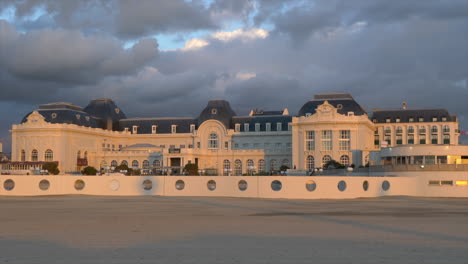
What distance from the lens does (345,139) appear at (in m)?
116

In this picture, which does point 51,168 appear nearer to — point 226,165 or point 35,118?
point 35,118

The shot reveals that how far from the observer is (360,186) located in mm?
49688

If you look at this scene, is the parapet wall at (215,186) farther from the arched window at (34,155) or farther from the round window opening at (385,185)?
the arched window at (34,155)

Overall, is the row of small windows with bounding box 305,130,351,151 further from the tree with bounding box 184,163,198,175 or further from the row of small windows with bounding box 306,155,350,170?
the tree with bounding box 184,163,198,175

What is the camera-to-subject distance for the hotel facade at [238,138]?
116000 millimetres

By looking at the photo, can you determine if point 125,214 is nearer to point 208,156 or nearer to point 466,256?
point 466,256

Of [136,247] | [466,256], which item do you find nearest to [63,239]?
[136,247]

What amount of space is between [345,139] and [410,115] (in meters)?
23.4

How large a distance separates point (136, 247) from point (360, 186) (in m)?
34.1

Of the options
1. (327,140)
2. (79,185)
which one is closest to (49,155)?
(327,140)

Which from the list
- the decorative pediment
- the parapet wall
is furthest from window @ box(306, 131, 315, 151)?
A: the parapet wall

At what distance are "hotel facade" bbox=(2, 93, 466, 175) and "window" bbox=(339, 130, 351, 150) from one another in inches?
7.6

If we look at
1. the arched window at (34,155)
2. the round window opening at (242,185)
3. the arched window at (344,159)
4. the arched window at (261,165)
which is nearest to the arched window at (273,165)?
the arched window at (261,165)

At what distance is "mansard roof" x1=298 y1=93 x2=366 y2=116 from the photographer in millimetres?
119500
